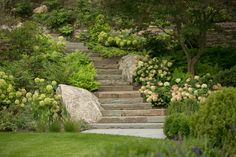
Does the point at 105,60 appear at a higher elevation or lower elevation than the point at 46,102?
higher

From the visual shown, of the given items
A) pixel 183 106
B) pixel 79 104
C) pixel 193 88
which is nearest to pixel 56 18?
pixel 79 104

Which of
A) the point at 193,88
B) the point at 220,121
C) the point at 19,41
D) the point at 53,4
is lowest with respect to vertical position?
the point at 193,88

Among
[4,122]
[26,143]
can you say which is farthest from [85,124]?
[26,143]

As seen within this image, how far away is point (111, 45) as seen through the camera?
51.3 ft

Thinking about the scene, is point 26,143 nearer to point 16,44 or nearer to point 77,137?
point 77,137

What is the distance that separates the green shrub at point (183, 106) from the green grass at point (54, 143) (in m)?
2.09

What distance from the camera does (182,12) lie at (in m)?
12.7

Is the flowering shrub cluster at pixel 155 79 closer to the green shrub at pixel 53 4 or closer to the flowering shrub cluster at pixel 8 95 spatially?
the flowering shrub cluster at pixel 8 95

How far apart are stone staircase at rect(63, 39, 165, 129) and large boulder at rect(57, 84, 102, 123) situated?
20 centimetres

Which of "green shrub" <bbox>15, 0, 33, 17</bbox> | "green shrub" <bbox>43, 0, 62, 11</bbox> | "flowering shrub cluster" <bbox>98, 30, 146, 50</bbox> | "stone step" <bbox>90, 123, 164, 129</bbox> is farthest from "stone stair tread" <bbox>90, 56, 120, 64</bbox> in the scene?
"green shrub" <bbox>15, 0, 33, 17</bbox>

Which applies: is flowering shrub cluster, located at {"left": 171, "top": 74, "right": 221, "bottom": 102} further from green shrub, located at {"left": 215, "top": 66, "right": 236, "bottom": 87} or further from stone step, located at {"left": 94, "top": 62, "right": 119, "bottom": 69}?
stone step, located at {"left": 94, "top": 62, "right": 119, "bottom": 69}

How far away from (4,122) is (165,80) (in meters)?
4.36

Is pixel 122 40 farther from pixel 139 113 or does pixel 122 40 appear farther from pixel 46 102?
pixel 46 102

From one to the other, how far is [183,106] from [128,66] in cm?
306
